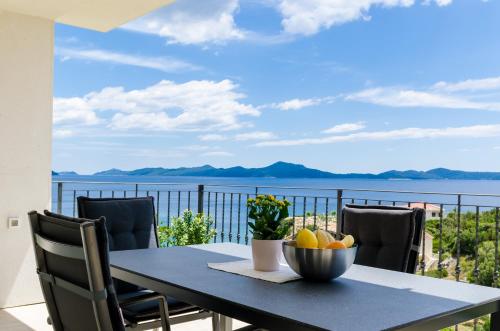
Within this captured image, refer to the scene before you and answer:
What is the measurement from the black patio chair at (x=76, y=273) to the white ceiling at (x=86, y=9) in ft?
8.79

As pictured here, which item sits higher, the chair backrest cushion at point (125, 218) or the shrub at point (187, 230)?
the chair backrest cushion at point (125, 218)

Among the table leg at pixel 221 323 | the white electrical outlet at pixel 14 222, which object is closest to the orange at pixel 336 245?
the table leg at pixel 221 323

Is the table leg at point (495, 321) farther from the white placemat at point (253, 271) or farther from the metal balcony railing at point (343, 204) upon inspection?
the metal balcony railing at point (343, 204)

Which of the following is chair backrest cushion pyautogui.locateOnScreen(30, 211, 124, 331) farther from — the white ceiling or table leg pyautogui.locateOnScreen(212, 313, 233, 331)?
the white ceiling

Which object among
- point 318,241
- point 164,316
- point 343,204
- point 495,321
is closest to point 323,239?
point 318,241

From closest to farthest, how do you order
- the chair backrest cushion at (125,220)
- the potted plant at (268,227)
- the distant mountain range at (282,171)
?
the potted plant at (268,227), the chair backrest cushion at (125,220), the distant mountain range at (282,171)

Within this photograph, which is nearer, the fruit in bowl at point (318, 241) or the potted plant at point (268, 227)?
the fruit in bowl at point (318, 241)

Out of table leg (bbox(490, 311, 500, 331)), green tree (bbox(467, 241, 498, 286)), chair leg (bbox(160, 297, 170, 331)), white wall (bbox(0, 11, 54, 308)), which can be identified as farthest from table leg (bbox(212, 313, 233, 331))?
green tree (bbox(467, 241, 498, 286))

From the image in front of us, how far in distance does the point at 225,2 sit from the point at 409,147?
14.8 metres

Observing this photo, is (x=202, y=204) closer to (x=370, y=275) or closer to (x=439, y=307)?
(x=370, y=275)

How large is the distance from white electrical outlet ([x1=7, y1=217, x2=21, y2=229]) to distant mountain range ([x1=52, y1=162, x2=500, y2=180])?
26875 mm

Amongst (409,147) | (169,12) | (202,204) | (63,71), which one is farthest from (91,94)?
(202,204)

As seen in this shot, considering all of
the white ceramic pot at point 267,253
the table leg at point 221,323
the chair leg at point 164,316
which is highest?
the white ceramic pot at point 267,253

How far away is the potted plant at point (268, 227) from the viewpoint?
82.0 inches
